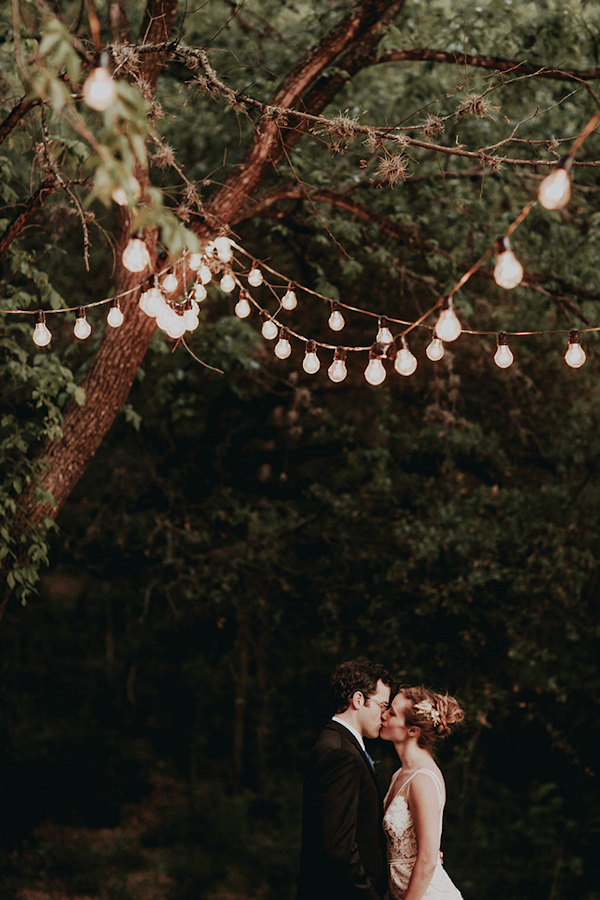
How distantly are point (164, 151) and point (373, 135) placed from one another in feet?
2.85

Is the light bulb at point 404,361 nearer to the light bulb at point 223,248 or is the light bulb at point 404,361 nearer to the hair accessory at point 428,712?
the light bulb at point 223,248

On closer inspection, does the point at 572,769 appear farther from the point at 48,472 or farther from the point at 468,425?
the point at 48,472

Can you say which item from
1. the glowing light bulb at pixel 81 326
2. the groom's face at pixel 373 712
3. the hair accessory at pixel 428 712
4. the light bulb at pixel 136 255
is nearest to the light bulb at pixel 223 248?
the glowing light bulb at pixel 81 326

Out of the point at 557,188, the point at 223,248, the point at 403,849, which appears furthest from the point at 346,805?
the point at 223,248

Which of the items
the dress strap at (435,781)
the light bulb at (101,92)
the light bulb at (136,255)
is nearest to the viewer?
the light bulb at (101,92)

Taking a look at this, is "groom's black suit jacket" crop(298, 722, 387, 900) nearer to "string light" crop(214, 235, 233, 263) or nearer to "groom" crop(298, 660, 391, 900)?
"groom" crop(298, 660, 391, 900)

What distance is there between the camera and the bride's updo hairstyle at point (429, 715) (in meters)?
2.68

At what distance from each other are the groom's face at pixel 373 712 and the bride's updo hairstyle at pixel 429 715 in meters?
0.11

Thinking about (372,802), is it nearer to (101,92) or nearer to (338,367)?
(338,367)

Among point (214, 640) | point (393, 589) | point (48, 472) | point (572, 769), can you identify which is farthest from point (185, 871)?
point (48, 472)

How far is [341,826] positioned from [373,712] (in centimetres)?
43

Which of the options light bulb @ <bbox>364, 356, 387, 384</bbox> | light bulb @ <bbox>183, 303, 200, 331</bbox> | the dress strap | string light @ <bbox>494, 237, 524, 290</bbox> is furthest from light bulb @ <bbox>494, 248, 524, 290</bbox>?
the dress strap

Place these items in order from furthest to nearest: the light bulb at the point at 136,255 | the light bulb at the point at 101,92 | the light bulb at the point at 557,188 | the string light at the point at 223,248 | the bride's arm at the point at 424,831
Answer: the string light at the point at 223,248
the bride's arm at the point at 424,831
the light bulb at the point at 136,255
the light bulb at the point at 557,188
the light bulb at the point at 101,92

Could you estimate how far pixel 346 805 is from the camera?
2391 mm
